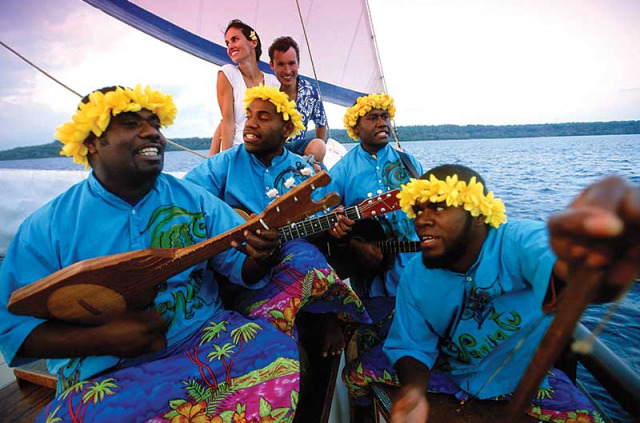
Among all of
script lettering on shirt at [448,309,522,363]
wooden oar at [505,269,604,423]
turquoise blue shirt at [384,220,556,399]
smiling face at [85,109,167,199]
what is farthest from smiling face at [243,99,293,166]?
wooden oar at [505,269,604,423]

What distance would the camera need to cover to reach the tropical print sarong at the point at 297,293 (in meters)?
2.00

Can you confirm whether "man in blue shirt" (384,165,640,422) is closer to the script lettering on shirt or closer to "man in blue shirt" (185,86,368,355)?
the script lettering on shirt

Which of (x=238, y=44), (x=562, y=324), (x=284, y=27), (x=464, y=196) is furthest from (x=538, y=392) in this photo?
(x=284, y=27)

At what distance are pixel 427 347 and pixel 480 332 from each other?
0.80ft

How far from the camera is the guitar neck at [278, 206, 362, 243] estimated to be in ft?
7.66

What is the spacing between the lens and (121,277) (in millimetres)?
1449

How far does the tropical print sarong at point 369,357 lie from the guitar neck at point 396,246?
41 cm

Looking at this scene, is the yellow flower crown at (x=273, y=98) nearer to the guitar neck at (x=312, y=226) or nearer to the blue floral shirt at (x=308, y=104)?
the guitar neck at (x=312, y=226)

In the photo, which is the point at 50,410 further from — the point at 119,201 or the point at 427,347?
the point at 427,347

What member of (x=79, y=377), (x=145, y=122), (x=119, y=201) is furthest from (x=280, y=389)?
(x=145, y=122)

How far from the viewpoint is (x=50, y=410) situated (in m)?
1.36

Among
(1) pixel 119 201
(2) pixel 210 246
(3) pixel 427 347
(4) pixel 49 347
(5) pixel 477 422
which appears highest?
(1) pixel 119 201

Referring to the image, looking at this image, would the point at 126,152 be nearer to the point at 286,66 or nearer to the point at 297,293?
the point at 297,293

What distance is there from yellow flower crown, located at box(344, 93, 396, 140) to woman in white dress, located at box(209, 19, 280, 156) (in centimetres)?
95
